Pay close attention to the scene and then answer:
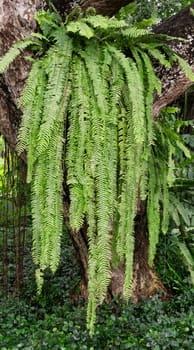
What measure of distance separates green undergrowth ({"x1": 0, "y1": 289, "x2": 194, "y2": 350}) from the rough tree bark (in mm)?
167

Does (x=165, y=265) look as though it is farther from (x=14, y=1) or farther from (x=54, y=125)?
(x=14, y=1)

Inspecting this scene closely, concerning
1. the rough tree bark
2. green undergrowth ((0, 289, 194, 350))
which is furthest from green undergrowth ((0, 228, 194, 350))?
the rough tree bark

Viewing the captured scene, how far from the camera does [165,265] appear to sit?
323cm

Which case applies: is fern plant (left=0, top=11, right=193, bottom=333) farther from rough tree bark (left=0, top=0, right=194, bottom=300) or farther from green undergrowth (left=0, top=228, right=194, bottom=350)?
green undergrowth (left=0, top=228, right=194, bottom=350)

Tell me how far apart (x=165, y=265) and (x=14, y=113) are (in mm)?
1701

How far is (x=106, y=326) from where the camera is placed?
2.41 metres

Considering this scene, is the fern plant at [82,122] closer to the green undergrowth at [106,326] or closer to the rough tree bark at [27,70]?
the rough tree bark at [27,70]

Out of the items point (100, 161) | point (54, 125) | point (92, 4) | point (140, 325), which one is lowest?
point (140, 325)

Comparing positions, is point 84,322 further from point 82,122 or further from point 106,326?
point 82,122

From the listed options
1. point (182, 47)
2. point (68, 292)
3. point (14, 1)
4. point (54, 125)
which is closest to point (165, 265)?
point (68, 292)

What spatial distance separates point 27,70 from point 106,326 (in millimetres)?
1381

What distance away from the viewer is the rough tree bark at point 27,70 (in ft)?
6.33

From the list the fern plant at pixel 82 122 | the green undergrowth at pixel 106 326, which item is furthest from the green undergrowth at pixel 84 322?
the fern plant at pixel 82 122

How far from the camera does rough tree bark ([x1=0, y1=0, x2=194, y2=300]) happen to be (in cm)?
193
